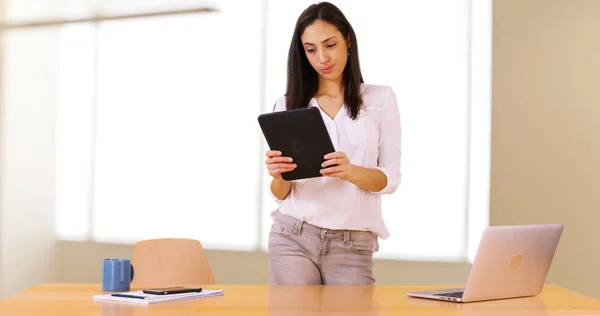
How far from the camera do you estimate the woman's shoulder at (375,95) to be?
2718 millimetres

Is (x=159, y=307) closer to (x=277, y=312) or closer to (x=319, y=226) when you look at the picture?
(x=277, y=312)

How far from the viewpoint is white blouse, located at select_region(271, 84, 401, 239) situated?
101 inches

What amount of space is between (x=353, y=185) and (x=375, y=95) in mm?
368

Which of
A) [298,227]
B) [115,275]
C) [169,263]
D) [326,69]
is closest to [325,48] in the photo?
[326,69]

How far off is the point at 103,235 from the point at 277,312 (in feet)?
14.9

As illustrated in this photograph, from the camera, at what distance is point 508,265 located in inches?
82.7

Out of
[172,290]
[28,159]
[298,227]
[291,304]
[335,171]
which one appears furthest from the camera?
[28,159]

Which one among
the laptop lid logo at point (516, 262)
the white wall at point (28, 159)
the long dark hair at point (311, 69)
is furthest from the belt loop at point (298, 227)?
the white wall at point (28, 159)

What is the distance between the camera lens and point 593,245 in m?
4.59

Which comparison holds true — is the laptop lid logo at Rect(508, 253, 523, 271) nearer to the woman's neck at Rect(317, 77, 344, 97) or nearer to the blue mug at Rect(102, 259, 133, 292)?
the woman's neck at Rect(317, 77, 344, 97)

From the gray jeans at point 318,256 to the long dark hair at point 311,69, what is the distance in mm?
472

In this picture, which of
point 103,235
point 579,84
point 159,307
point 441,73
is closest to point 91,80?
point 103,235

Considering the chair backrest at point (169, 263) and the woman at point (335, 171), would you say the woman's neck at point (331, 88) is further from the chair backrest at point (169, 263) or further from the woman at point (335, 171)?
the chair backrest at point (169, 263)

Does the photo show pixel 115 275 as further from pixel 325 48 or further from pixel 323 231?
pixel 325 48
